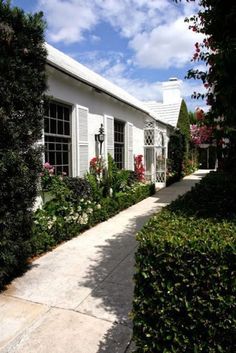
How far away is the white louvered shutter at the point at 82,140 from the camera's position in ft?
27.2

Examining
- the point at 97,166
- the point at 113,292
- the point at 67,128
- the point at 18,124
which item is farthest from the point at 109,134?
the point at 113,292

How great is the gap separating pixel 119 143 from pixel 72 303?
A: 8.49 metres

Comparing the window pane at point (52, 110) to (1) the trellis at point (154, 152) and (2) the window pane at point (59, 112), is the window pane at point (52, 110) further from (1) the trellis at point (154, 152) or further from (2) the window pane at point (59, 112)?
(1) the trellis at point (154, 152)

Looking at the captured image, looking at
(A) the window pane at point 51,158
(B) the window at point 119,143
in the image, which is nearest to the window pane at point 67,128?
(A) the window pane at point 51,158

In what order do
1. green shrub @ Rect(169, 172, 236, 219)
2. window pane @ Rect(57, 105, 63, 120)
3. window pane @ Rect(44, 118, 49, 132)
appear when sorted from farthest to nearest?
window pane @ Rect(57, 105, 63, 120), window pane @ Rect(44, 118, 49, 132), green shrub @ Rect(169, 172, 236, 219)

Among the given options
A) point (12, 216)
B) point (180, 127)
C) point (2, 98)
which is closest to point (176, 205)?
point (12, 216)

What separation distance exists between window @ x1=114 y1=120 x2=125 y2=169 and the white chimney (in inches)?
519

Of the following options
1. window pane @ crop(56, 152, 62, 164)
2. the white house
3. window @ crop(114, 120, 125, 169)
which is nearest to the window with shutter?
the white house

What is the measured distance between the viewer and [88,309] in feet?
12.7

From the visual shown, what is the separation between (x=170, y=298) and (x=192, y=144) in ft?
83.8

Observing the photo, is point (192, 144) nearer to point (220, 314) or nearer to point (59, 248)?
point (59, 248)

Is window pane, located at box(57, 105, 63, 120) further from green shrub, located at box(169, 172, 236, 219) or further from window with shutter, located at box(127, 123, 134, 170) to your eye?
window with shutter, located at box(127, 123, 134, 170)

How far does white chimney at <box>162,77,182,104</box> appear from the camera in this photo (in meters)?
24.5

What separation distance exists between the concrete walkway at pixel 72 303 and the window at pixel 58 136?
87.9 inches
